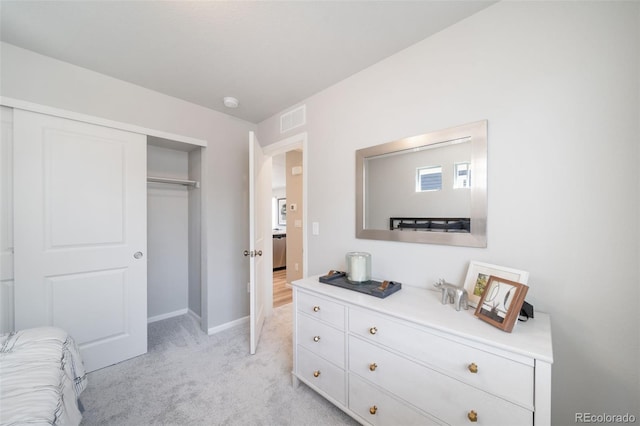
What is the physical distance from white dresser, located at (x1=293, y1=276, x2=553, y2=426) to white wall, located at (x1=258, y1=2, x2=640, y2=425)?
0.23m

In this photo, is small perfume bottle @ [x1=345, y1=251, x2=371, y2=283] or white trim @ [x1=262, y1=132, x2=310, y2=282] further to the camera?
white trim @ [x1=262, y1=132, x2=310, y2=282]

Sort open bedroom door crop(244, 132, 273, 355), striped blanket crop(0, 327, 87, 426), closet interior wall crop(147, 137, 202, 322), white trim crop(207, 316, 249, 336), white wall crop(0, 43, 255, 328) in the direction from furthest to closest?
1. closet interior wall crop(147, 137, 202, 322)
2. white trim crop(207, 316, 249, 336)
3. open bedroom door crop(244, 132, 273, 355)
4. white wall crop(0, 43, 255, 328)
5. striped blanket crop(0, 327, 87, 426)

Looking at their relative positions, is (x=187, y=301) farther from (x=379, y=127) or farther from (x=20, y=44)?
(x=379, y=127)

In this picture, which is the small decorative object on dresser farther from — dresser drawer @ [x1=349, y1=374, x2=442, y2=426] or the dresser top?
dresser drawer @ [x1=349, y1=374, x2=442, y2=426]

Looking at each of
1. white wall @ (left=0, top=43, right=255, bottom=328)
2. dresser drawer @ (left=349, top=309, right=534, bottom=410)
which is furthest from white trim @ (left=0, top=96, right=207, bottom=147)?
dresser drawer @ (left=349, top=309, right=534, bottom=410)

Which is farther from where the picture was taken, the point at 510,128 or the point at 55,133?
the point at 55,133

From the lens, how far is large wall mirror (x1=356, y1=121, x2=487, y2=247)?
1411mm

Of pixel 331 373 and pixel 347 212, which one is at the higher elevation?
pixel 347 212

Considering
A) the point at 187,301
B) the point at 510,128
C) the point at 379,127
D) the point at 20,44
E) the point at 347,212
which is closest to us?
the point at 510,128

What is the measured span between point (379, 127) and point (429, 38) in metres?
0.62

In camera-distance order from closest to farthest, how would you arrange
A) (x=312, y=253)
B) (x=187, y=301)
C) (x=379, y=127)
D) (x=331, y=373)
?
(x=331, y=373) < (x=379, y=127) < (x=312, y=253) < (x=187, y=301)

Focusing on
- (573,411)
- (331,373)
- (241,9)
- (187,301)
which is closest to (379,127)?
(241,9)

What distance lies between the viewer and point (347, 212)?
2.07m

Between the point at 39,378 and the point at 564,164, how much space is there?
2.52 metres
